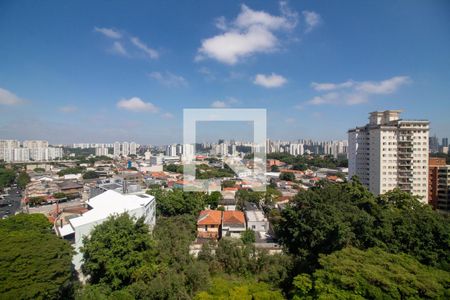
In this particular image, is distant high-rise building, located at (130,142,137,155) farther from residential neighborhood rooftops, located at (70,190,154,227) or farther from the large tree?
the large tree

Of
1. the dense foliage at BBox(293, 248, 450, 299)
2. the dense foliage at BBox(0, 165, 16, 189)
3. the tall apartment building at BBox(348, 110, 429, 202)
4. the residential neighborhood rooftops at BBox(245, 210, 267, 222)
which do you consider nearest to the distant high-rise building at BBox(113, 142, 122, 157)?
the dense foliage at BBox(0, 165, 16, 189)

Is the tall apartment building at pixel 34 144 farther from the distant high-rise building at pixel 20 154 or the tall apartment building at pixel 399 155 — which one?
the tall apartment building at pixel 399 155

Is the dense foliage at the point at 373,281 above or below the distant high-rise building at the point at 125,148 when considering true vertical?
below

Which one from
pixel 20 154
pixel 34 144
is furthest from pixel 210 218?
pixel 34 144

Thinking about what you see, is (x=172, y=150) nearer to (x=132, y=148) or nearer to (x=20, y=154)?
(x=132, y=148)

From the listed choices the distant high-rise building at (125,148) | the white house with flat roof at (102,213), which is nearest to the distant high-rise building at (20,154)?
the distant high-rise building at (125,148)

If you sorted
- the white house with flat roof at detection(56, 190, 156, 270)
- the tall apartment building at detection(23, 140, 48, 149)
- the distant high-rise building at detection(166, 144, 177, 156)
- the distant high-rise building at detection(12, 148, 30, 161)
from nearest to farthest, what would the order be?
the white house with flat roof at detection(56, 190, 156, 270) → the distant high-rise building at detection(12, 148, 30, 161) → the tall apartment building at detection(23, 140, 48, 149) → the distant high-rise building at detection(166, 144, 177, 156)
